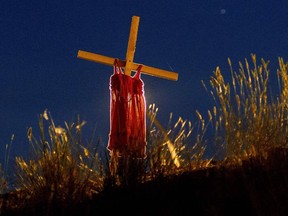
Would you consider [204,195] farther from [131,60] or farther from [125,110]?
[131,60]

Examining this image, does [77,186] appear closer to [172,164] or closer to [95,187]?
[95,187]

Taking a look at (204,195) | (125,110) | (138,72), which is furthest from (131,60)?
(204,195)

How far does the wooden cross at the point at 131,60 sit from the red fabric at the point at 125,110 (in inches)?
2.7

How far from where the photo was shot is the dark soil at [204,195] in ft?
8.57

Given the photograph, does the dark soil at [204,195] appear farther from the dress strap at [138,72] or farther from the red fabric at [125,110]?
the dress strap at [138,72]

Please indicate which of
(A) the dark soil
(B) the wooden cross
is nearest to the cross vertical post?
(B) the wooden cross

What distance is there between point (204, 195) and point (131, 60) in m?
2.04

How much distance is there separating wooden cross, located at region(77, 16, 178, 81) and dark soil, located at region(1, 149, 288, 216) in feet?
5.18

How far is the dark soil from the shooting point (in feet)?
8.57

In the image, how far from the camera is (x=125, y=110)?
421cm

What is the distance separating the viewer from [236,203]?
266 centimetres

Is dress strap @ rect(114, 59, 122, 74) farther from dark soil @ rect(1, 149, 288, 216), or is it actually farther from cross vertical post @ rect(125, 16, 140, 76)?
dark soil @ rect(1, 149, 288, 216)

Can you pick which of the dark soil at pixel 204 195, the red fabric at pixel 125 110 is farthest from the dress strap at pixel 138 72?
the dark soil at pixel 204 195

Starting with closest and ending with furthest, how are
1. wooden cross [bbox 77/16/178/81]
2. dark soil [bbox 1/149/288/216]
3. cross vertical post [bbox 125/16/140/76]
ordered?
dark soil [bbox 1/149/288/216]
wooden cross [bbox 77/16/178/81]
cross vertical post [bbox 125/16/140/76]
